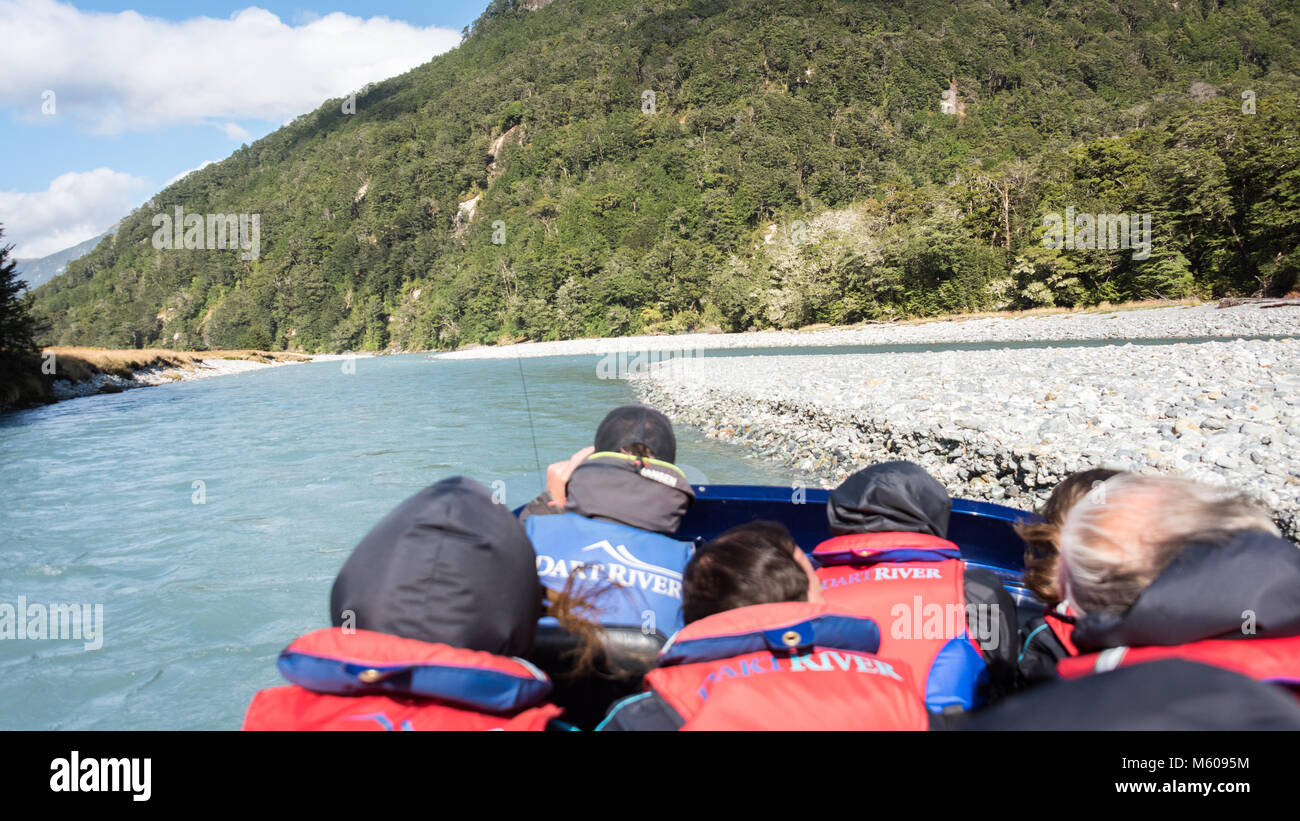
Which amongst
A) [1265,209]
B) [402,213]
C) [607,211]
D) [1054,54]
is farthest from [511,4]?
[1265,209]

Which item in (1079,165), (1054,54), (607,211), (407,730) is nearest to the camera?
(407,730)

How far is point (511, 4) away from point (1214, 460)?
18856cm

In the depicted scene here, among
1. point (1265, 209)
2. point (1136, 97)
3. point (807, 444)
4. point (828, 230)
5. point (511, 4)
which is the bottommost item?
point (807, 444)

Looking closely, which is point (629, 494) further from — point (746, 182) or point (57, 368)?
point (746, 182)

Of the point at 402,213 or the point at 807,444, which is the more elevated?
the point at 402,213

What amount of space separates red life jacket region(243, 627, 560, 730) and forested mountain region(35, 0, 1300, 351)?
3901 centimetres

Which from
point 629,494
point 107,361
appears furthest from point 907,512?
point 107,361

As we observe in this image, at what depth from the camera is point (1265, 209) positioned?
29281 mm

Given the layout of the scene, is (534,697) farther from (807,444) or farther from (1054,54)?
(1054,54)

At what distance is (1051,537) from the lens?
2.03 metres

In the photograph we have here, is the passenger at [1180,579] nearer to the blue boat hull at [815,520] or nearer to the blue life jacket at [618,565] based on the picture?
the blue life jacket at [618,565]

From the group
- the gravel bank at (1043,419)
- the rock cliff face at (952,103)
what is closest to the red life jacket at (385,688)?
the gravel bank at (1043,419)

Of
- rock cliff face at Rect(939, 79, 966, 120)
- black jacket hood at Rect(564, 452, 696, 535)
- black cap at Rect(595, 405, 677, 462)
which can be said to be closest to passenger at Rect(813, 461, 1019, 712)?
black jacket hood at Rect(564, 452, 696, 535)
